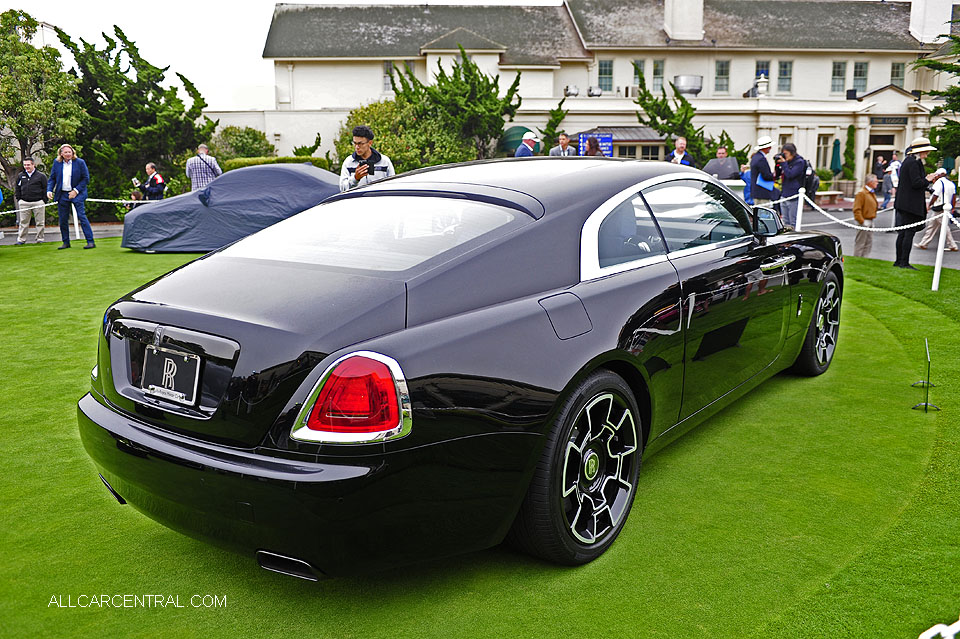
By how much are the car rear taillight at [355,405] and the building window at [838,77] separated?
4834 centimetres

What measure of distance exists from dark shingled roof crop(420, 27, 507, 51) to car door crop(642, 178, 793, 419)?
124ft

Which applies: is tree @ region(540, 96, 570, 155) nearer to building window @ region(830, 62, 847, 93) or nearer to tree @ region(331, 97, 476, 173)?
tree @ region(331, 97, 476, 173)

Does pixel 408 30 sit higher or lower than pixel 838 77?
higher

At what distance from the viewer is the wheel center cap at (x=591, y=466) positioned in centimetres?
299

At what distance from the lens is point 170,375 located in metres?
2.61

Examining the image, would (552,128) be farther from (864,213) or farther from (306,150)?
(864,213)

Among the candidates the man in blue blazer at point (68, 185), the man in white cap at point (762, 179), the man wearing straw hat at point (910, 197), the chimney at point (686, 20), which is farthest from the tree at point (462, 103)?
the man wearing straw hat at point (910, 197)

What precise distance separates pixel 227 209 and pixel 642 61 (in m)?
34.2

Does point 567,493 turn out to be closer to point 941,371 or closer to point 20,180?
point 941,371

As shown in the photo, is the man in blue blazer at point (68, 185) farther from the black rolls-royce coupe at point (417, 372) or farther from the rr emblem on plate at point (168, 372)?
the rr emblem on plate at point (168, 372)

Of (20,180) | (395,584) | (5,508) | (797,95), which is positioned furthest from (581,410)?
(797,95)

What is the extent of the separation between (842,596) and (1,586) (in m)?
3.10

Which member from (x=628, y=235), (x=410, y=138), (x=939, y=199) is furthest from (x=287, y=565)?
(x=410, y=138)

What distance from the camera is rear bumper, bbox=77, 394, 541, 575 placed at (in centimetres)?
231
